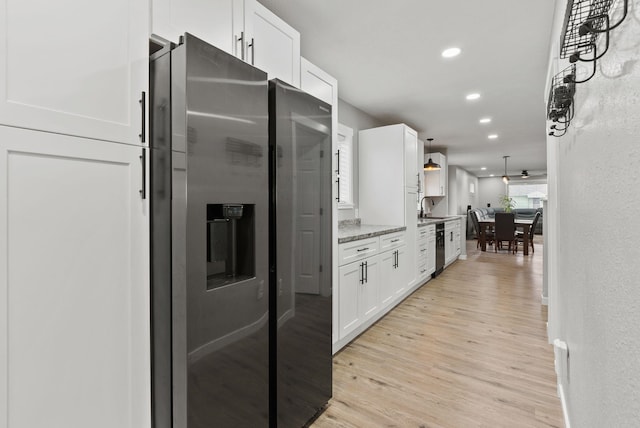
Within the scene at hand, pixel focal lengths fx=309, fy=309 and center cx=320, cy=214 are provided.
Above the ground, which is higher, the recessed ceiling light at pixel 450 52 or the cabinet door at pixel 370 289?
the recessed ceiling light at pixel 450 52

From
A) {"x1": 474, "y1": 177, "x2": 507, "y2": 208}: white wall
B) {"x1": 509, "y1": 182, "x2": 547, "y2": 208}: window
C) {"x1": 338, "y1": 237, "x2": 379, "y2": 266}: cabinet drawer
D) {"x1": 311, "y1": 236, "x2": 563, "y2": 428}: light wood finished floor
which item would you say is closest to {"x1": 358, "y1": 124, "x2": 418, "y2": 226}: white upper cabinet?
{"x1": 338, "y1": 237, "x2": 379, "y2": 266}: cabinet drawer

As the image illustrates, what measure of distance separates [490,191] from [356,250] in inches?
534

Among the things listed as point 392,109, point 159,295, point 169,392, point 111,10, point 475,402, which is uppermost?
point 392,109

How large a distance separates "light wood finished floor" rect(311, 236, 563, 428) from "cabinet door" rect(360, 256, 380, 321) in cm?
21

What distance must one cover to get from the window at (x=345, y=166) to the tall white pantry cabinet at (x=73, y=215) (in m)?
2.93

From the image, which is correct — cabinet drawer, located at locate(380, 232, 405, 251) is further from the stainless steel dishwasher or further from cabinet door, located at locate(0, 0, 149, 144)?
cabinet door, located at locate(0, 0, 149, 144)

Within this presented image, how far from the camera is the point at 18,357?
869 millimetres

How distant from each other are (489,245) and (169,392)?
10.1m

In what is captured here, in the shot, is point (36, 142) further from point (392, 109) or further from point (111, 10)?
point (392, 109)

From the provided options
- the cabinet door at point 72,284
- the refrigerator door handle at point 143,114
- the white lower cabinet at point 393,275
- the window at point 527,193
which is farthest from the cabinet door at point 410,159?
the window at point 527,193

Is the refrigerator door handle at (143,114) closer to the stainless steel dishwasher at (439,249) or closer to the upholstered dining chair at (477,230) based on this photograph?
the stainless steel dishwasher at (439,249)

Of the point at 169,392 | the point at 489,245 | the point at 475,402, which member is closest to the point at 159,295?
the point at 169,392

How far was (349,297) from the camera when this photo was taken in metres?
2.67

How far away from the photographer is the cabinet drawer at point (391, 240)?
3.35 metres
